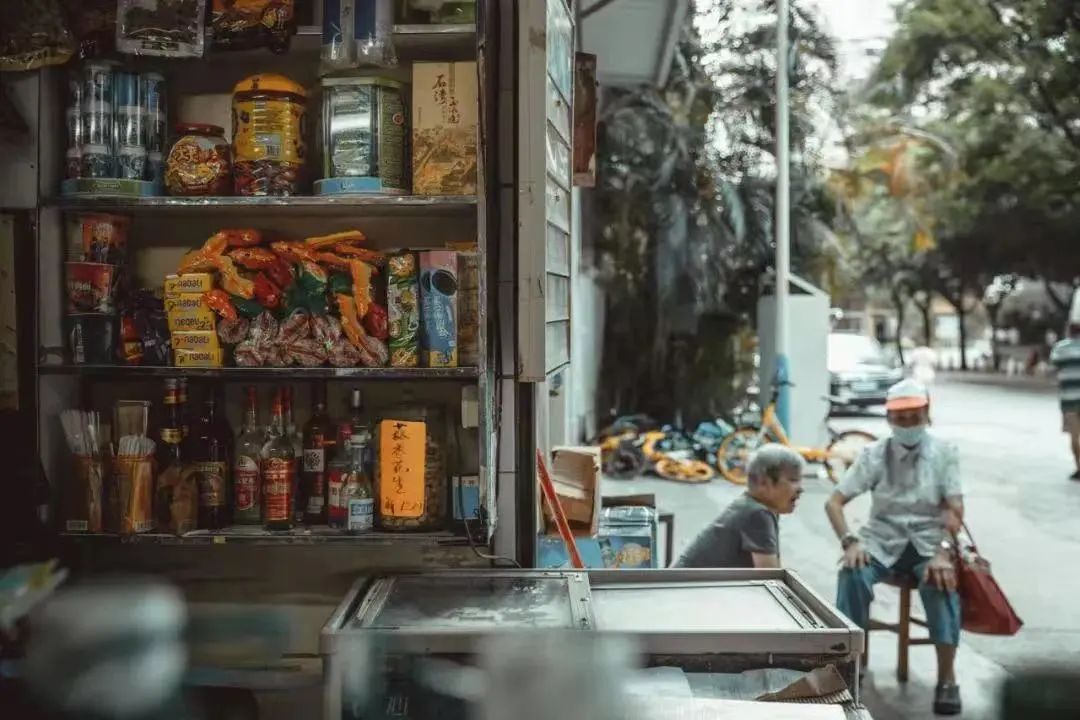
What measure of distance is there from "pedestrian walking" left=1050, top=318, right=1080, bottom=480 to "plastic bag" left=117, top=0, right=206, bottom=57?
856cm

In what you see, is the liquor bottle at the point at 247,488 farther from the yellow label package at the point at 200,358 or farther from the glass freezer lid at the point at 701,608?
the glass freezer lid at the point at 701,608

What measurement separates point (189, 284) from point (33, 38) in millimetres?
804

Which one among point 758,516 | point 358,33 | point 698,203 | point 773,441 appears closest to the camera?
point 358,33

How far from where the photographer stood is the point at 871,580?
4.50 meters

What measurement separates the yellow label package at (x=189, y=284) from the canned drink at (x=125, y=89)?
20.3 inches

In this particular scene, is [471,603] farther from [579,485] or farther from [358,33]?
[358,33]

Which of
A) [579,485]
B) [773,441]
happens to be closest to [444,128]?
[579,485]

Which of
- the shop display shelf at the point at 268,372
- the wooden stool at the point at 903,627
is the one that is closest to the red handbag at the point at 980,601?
the wooden stool at the point at 903,627

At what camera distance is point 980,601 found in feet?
14.3

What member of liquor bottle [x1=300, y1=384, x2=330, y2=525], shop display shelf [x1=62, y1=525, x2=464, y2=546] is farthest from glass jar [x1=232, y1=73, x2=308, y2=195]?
shop display shelf [x1=62, y1=525, x2=464, y2=546]

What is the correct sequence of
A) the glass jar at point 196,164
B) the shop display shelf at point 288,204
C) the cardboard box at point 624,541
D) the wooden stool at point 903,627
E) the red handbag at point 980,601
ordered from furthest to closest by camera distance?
the wooden stool at point 903,627
the red handbag at point 980,601
the cardboard box at point 624,541
the glass jar at point 196,164
the shop display shelf at point 288,204

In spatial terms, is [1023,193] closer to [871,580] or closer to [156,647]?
[871,580]

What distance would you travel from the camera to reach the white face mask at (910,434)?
461cm

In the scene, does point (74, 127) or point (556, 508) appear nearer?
point (74, 127)
